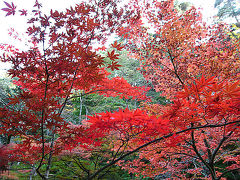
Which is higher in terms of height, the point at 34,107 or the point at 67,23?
the point at 67,23

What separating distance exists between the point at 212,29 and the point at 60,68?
3.83m

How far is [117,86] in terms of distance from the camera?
2.98 m

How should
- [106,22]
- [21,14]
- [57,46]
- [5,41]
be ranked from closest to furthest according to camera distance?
1. [57,46]
2. [21,14]
3. [106,22]
4. [5,41]

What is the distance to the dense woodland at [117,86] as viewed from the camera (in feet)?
4.41

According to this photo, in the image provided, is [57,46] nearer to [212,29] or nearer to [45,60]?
[45,60]

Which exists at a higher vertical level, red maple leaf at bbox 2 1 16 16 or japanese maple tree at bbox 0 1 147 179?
red maple leaf at bbox 2 1 16 16

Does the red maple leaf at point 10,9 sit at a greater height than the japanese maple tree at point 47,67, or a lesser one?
greater

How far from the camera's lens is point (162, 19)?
352 centimetres

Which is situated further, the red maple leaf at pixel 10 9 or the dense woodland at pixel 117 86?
the red maple leaf at pixel 10 9

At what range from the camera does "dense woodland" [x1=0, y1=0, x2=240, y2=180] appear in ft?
4.41

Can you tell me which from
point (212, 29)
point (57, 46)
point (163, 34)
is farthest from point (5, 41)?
point (212, 29)

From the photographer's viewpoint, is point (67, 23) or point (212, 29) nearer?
point (67, 23)

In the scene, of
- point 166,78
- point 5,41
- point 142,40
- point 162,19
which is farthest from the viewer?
point 166,78

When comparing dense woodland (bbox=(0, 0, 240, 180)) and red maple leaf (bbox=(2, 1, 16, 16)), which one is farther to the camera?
red maple leaf (bbox=(2, 1, 16, 16))
